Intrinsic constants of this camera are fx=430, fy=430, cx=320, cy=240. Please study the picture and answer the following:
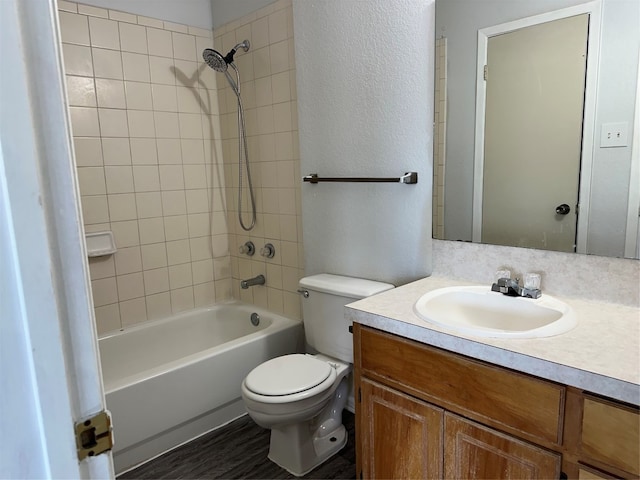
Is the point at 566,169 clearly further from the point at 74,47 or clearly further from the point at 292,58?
the point at 74,47

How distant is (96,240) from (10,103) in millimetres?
2176

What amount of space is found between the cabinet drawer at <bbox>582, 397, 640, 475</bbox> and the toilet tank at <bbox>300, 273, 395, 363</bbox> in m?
0.93

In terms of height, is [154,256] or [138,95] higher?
[138,95]

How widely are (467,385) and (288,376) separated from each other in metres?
0.84

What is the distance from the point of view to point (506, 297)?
148 centimetres

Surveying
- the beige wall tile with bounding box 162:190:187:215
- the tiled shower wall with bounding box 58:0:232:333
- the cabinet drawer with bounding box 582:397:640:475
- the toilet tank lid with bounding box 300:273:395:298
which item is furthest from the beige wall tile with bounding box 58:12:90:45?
the cabinet drawer with bounding box 582:397:640:475

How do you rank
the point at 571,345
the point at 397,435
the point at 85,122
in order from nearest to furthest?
the point at 571,345
the point at 397,435
the point at 85,122

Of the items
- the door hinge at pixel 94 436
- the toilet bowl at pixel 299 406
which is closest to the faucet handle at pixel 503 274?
the toilet bowl at pixel 299 406

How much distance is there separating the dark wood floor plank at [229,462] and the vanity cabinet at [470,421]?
1.40ft

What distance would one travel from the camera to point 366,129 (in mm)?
1920

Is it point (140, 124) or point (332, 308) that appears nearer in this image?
point (332, 308)

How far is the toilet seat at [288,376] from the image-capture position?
68.0 inches

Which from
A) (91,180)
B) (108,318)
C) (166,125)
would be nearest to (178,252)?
(108,318)

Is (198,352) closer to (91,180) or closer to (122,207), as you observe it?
(122,207)
